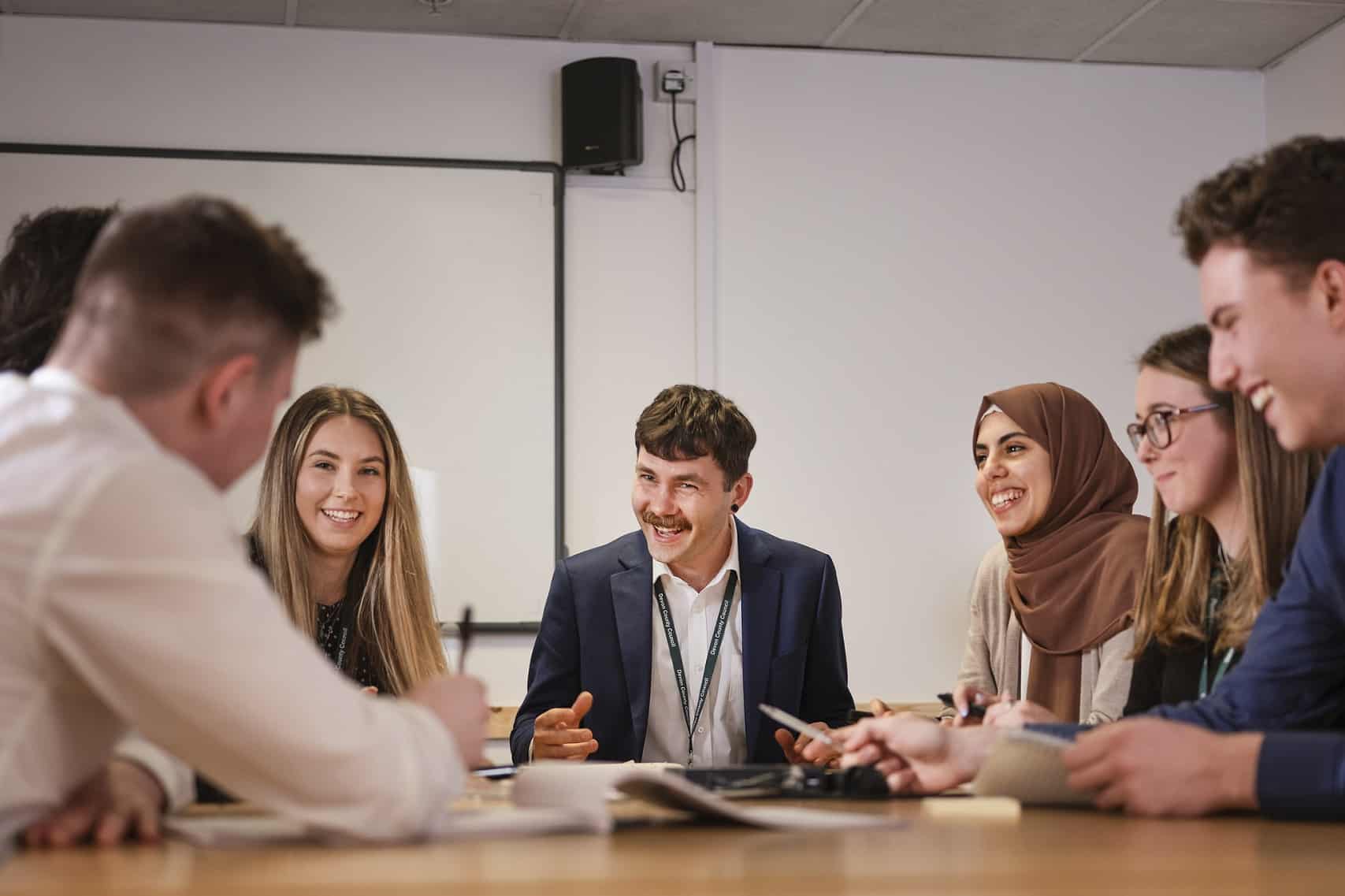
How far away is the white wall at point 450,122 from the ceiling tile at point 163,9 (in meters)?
0.04

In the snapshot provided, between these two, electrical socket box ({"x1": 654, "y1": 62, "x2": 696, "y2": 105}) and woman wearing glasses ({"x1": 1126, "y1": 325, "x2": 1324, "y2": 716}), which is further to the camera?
electrical socket box ({"x1": 654, "y1": 62, "x2": 696, "y2": 105})

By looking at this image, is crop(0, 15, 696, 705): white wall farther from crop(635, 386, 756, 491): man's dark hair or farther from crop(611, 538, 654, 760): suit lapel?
crop(611, 538, 654, 760): suit lapel

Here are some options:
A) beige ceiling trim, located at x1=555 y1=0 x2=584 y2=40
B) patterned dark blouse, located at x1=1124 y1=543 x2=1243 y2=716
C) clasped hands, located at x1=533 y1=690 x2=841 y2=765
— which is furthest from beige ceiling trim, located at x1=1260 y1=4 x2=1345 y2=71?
clasped hands, located at x1=533 y1=690 x2=841 y2=765

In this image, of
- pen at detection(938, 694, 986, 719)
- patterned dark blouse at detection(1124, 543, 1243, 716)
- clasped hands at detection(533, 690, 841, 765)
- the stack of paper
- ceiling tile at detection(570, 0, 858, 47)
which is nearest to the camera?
the stack of paper

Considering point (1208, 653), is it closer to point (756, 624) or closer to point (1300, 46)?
point (756, 624)

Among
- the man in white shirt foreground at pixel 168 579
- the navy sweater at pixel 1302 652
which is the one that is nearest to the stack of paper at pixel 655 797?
the man in white shirt foreground at pixel 168 579

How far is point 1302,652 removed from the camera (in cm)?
171

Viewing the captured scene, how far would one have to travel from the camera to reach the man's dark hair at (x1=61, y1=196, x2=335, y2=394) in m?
1.24

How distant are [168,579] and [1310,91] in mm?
4944

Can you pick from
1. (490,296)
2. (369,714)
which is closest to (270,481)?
(490,296)

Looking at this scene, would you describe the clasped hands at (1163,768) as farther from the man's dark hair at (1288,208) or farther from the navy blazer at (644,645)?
the navy blazer at (644,645)

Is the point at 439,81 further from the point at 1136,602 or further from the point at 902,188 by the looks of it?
the point at 1136,602

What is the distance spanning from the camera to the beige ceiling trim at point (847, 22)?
464 cm

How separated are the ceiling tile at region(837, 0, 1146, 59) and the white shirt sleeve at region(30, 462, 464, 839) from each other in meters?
3.93
